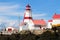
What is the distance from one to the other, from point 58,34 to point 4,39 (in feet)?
29.1

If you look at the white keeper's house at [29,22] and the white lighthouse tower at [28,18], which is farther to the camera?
the white lighthouse tower at [28,18]

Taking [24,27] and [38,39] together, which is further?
[24,27]

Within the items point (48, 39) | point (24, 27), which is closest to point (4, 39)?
point (48, 39)

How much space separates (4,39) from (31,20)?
48.8 m

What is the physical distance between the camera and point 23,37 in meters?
35.7

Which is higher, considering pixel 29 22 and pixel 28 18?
pixel 28 18

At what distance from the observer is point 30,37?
33.7 m

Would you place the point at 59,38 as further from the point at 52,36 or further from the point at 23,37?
the point at 23,37

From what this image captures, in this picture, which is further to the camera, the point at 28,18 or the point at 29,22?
the point at 28,18

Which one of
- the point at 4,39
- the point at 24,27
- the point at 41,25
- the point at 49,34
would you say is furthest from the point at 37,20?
the point at 49,34

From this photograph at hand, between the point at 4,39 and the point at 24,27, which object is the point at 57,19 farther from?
the point at 4,39

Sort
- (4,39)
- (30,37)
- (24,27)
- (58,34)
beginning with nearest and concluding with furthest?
(58,34) → (30,37) → (4,39) → (24,27)

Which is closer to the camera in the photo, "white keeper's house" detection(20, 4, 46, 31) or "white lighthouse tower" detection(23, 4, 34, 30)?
"white keeper's house" detection(20, 4, 46, 31)

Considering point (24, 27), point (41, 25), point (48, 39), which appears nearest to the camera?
point (48, 39)
